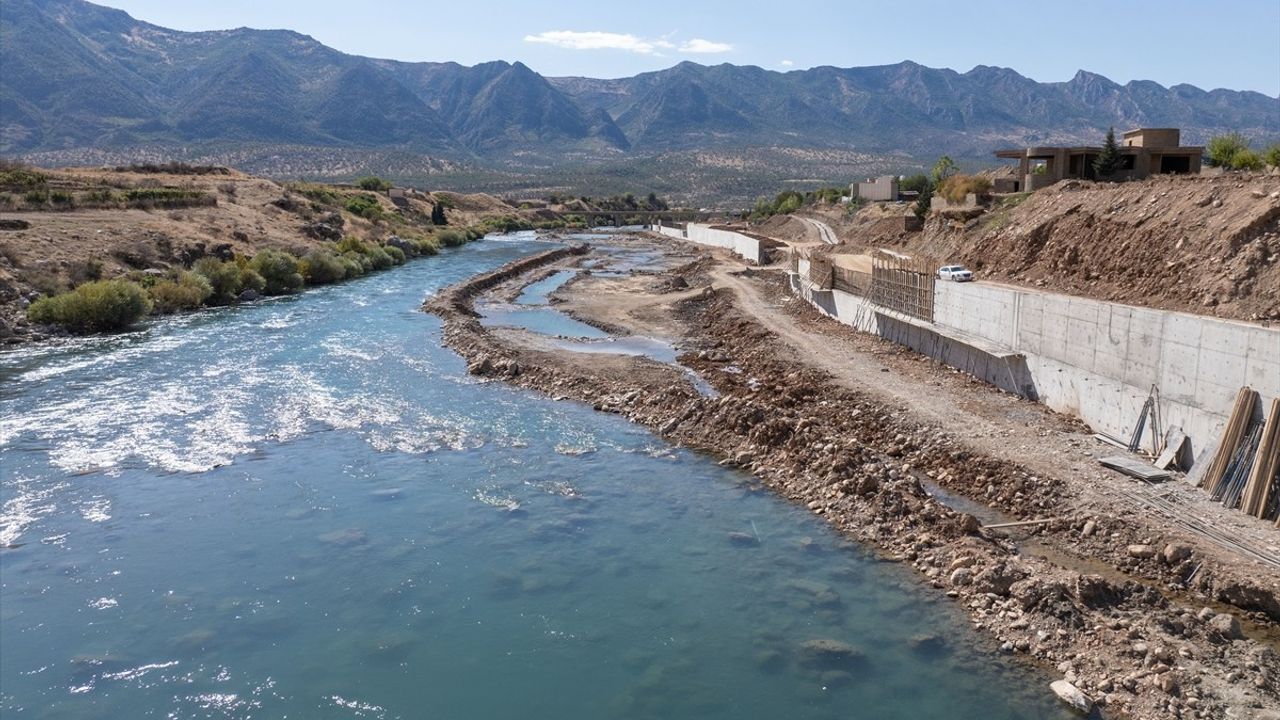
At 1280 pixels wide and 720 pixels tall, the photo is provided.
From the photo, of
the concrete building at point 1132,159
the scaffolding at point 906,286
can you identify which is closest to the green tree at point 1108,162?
the concrete building at point 1132,159

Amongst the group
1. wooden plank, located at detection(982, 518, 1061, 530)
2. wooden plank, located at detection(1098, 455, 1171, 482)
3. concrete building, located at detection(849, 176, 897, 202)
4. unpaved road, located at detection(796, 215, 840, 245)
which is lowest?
wooden plank, located at detection(982, 518, 1061, 530)

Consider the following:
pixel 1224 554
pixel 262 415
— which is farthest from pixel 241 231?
pixel 1224 554

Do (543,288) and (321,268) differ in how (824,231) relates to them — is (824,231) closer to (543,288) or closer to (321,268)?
(543,288)

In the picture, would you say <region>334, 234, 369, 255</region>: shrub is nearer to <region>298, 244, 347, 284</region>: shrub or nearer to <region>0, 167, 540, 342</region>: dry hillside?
<region>0, 167, 540, 342</region>: dry hillside

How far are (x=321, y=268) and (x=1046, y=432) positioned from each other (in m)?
46.8

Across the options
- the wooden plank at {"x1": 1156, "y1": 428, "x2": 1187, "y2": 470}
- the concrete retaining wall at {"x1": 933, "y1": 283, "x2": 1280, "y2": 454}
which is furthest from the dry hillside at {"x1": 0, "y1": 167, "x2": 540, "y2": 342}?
the wooden plank at {"x1": 1156, "y1": 428, "x2": 1187, "y2": 470}

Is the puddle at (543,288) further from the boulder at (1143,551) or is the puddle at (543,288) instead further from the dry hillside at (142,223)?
the boulder at (1143,551)

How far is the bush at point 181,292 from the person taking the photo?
42.4 m

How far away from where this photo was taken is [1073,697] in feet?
39.0

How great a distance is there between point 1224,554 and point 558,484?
12.6 metres

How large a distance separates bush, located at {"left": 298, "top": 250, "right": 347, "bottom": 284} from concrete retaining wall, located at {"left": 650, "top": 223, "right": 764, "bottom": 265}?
29230mm

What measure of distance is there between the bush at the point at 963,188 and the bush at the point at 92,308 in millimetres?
41265

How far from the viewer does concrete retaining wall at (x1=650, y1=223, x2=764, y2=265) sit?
69.3 metres

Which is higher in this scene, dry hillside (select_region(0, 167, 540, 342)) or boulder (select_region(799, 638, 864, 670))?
dry hillside (select_region(0, 167, 540, 342))
